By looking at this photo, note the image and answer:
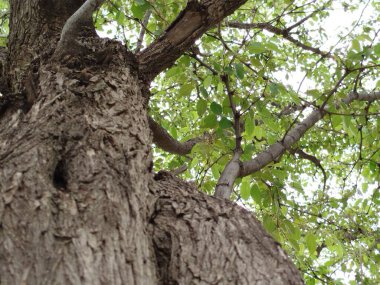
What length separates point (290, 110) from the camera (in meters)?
4.68

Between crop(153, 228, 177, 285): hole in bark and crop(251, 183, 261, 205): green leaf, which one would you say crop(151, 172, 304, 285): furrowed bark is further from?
crop(251, 183, 261, 205): green leaf

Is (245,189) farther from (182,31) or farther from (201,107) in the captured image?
(182,31)

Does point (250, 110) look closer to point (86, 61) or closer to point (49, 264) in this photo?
point (86, 61)

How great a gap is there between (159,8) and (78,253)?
272cm

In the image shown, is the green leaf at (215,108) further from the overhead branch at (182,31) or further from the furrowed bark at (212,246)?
the furrowed bark at (212,246)

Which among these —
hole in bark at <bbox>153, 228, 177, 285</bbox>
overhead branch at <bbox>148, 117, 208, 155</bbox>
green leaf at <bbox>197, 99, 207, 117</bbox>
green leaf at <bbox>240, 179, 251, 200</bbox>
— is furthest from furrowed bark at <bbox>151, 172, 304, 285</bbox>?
overhead branch at <bbox>148, 117, 208, 155</bbox>

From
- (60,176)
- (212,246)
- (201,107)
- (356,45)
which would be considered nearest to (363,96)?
(356,45)

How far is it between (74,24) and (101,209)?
3.82 ft

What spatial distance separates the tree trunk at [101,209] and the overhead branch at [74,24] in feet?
0.60

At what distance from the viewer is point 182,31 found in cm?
238

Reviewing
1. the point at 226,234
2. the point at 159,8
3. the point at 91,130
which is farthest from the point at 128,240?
the point at 159,8

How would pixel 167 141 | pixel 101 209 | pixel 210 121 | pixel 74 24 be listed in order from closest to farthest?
1. pixel 101 209
2. pixel 74 24
3. pixel 210 121
4. pixel 167 141

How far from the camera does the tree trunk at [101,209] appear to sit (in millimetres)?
1191

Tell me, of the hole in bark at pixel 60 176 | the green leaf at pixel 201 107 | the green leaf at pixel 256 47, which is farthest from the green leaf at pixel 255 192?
the hole in bark at pixel 60 176
